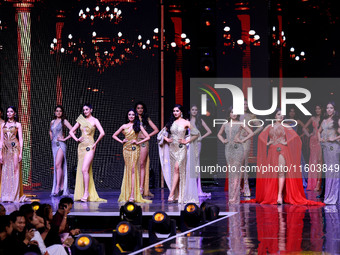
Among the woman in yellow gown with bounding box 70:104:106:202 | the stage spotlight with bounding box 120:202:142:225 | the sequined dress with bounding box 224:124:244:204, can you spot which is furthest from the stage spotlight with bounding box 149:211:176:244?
the woman in yellow gown with bounding box 70:104:106:202

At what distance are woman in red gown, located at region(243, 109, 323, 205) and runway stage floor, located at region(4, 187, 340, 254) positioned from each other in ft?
1.52

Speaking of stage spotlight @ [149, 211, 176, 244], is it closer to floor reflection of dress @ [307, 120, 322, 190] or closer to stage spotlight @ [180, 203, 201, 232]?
stage spotlight @ [180, 203, 201, 232]

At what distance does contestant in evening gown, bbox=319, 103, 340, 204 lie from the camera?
10.9 meters

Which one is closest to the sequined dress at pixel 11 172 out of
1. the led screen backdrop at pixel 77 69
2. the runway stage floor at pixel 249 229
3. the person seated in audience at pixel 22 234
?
the runway stage floor at pixel 249 229

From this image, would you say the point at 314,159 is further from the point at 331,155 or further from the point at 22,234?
the point at 22,234

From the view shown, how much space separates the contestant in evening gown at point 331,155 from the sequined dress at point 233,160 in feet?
4.27

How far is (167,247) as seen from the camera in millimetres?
6559

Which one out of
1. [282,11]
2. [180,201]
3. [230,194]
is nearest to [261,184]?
[230,194]

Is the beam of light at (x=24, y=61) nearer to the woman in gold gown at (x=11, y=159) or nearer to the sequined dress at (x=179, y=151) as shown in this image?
the woman in gold gown at (x=11, y=159)

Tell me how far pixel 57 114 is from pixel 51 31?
2.52 m

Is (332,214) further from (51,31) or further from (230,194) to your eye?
(51,31)

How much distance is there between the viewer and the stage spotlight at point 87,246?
6.55 m

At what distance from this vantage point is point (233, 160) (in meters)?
11.2

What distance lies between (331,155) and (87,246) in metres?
5.54
